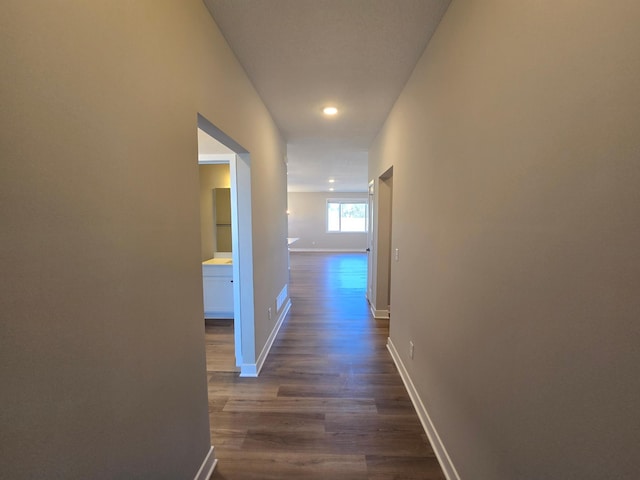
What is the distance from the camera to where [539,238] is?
837 millimetres

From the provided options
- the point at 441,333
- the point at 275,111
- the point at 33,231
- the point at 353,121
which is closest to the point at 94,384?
the point at 33,231

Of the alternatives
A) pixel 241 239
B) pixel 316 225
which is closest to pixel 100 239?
pixel 241 239

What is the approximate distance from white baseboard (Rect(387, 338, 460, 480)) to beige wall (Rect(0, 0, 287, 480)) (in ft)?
4.50

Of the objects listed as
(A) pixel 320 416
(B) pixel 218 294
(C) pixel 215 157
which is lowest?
(A) pixel 320 416

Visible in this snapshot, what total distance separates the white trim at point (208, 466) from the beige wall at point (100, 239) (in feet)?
0.24

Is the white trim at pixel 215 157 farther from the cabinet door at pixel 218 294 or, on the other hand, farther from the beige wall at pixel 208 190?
the cabinet door at pixel 218 294

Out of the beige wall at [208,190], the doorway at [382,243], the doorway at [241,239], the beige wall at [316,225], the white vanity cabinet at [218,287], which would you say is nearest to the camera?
the doorway at [241,239]

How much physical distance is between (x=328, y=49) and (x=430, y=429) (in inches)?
104

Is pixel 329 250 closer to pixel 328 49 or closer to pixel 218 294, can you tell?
pixel 218 294

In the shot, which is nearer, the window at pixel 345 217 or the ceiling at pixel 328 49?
the ceiling at pixel 328 49

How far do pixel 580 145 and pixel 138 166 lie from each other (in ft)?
4.44

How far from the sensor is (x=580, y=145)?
2.29ft

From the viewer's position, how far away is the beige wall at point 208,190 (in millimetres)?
3931

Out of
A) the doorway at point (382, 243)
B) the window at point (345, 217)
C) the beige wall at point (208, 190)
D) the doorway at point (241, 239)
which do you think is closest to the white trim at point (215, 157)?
the doorway at point (241, 239)
